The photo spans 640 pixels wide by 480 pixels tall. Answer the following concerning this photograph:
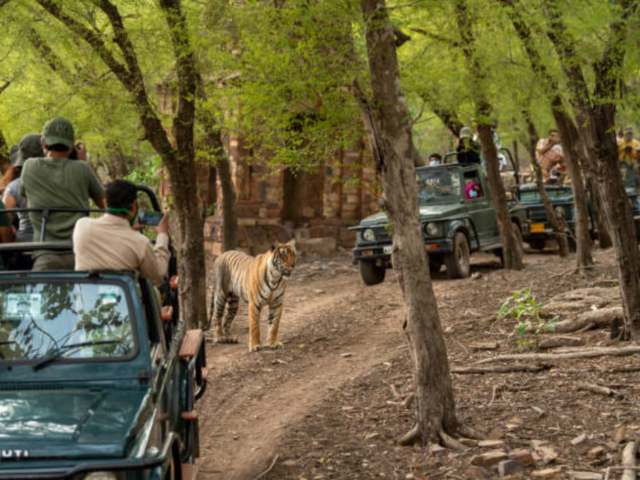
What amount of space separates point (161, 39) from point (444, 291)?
6.15 meters

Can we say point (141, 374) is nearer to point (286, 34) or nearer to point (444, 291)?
point (286, 34)

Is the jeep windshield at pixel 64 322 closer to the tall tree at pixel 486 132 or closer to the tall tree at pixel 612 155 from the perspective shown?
the tall tree at pixel 612 155

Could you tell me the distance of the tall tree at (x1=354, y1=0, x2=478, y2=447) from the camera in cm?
637

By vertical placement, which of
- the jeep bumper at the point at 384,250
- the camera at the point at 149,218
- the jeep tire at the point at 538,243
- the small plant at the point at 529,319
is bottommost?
the small plant at the point at 529,319

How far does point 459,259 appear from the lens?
15.6 m

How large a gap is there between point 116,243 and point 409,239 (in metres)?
2.29

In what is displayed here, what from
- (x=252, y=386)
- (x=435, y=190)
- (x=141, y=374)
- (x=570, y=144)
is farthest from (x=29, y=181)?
(x=435, y=190)

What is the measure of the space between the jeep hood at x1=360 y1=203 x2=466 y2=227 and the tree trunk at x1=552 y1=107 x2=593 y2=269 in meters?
2.24

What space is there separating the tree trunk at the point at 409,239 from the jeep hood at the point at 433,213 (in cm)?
885

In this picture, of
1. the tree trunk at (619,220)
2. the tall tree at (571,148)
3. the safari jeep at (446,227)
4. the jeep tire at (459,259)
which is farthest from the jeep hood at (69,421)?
the jeep tire at (459,259)

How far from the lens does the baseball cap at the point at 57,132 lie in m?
6.01

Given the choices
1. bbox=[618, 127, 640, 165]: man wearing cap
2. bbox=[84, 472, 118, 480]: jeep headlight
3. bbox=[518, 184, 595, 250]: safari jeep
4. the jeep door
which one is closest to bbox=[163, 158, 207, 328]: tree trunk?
the jeep door

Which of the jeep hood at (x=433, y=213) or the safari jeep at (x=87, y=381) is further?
the jeep hood at (x=433, y=213)

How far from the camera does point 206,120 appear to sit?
13.1m
